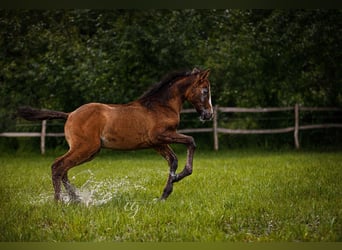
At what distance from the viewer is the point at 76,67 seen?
870cm

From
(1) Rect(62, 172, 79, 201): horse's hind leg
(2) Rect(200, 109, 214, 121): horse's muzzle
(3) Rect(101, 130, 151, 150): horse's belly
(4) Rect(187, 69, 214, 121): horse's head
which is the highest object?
(4) Rect(187, 69, 214, 121): horse's head

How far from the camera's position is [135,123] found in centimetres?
452

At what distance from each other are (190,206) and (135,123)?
0.96m

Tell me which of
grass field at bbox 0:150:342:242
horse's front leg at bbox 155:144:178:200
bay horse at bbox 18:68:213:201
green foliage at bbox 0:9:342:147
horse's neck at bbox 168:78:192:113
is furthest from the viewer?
green foliage at bbox 0:9:342:147

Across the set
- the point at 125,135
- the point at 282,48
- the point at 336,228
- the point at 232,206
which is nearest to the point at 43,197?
the point at 125,135

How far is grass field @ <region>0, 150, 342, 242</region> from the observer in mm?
3504

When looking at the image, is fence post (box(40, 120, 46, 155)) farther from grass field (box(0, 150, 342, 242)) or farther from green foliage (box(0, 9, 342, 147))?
grass field (box(0, 150, 342, 242))

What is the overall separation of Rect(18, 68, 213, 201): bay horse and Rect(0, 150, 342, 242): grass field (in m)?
0.36

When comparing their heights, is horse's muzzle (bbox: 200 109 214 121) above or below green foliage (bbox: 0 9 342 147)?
below

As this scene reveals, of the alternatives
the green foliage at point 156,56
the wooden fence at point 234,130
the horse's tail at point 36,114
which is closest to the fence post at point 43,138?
the wooden fence at point 234,130

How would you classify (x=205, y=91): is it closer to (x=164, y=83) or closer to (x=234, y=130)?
(x=164, y=83)

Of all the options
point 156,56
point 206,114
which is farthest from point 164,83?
point 156,56

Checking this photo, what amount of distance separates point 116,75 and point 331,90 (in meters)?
3.66

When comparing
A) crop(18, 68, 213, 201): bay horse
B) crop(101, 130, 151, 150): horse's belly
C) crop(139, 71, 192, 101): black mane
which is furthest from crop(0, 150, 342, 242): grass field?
crop(139, 71, 192, 101): black mane
